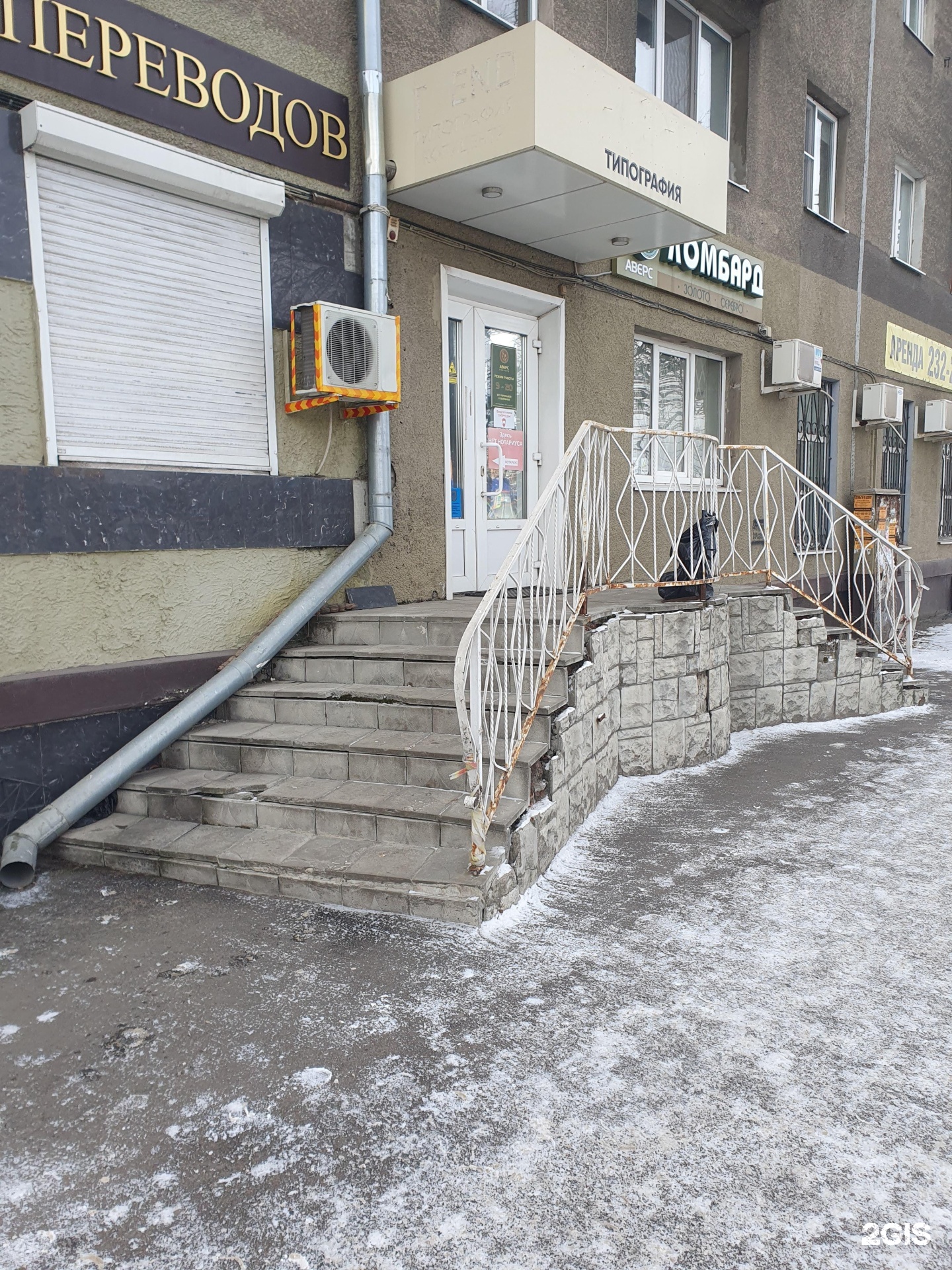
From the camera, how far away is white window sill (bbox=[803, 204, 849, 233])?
9.89m

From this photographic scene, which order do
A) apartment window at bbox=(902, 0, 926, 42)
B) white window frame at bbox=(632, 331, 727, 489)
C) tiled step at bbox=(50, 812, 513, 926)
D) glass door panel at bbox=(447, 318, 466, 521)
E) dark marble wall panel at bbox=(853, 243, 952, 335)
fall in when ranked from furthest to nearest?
apartment window at bbox=(902, 0, 926, 42) < dark marble wall panel at bbox=(853, 243, 952, 335) < white window frame at bbox=(632, 331, 727, 489) < glass door panel at bbox=(447, 318, 466, 521) < tiled step at bbox=(50, 812, 513, 926)

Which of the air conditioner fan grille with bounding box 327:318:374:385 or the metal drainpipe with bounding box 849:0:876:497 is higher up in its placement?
the metal drainpipe with bounding box 849:0:876:497

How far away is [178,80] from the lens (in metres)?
4.64

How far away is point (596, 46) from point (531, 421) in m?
2.99

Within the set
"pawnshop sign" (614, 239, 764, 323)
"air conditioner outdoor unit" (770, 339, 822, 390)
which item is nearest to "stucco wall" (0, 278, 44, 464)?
A: "pawnshop sign" (614, 239, 764, 323)

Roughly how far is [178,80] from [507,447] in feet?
10.9

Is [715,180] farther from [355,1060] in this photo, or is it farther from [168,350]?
[355,1060]

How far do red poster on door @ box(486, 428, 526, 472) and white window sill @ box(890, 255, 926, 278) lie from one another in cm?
775

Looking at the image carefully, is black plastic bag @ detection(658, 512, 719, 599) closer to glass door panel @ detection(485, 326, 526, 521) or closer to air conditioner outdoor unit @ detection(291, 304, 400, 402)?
glass door panel @ detection(485, 326, 526, 521)

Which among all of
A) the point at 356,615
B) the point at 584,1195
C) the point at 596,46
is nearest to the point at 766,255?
the point at 596,46

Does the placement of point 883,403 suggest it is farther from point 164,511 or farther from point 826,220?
point 164,511

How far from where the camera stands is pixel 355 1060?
2525 millimetres

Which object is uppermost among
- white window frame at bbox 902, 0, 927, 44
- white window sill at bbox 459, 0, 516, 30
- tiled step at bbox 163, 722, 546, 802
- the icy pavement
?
white window frame at bbox 902, 0, 927, 44

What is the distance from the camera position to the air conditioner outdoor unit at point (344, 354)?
5004mm
